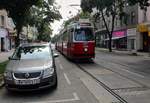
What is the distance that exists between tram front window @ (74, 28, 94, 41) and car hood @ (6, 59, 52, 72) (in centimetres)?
1108

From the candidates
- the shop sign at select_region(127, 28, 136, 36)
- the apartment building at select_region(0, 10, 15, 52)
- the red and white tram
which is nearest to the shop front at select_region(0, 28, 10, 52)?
the apartment building at select_region(0, 10, 15, 52)

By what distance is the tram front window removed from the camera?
71.7 feet

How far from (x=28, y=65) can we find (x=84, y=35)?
1185 centimetres

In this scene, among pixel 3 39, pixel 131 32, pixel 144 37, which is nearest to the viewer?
pixel 144 37

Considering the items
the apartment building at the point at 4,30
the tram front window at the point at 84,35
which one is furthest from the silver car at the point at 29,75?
the apartment building at the point at 4,30

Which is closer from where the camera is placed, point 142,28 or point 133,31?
point 142,28

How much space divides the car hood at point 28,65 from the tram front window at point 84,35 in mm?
11084

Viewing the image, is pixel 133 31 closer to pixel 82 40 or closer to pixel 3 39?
pixel 3 39

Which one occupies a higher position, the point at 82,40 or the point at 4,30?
the point at 4,30

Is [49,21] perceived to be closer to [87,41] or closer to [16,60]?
[87,41]

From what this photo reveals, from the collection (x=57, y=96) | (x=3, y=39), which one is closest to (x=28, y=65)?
(x=57, y=96)

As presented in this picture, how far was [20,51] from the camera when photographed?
12148 millimetres

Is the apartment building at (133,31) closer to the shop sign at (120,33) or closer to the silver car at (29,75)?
the shop sign at (120,33)

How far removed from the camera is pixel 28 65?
10359mm
